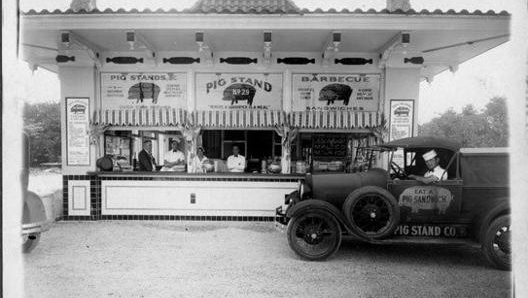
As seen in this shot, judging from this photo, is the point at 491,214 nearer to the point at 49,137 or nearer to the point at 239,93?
the point at 239,93

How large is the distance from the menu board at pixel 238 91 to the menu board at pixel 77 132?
2564 millimetres

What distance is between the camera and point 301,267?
4746 millimetres

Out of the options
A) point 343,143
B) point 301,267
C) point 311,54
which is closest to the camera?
point 301,267

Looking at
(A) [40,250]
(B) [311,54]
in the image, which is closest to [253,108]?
(B) [311,54]

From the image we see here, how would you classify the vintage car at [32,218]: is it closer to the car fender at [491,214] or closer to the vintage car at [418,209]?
the vintage car at [418,209]

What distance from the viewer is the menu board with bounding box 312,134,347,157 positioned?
34.2 feet

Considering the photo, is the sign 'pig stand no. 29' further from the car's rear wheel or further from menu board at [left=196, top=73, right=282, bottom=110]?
the car's rear wheel

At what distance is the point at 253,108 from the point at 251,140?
5144 mm

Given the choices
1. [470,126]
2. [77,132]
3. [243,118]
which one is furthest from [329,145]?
[470,126]

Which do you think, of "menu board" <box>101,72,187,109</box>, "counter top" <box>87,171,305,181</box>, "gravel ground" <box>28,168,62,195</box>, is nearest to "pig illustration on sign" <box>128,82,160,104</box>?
"menu board" <box>101,72,187,109</box>

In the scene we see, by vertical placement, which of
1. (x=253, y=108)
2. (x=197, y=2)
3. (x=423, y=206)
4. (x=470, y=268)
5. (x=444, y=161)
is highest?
(x=197, y=2)

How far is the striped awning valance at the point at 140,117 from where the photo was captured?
749 cm

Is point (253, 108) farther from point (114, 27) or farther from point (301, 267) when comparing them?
point (301, 267)

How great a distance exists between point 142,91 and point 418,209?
20.5ft
